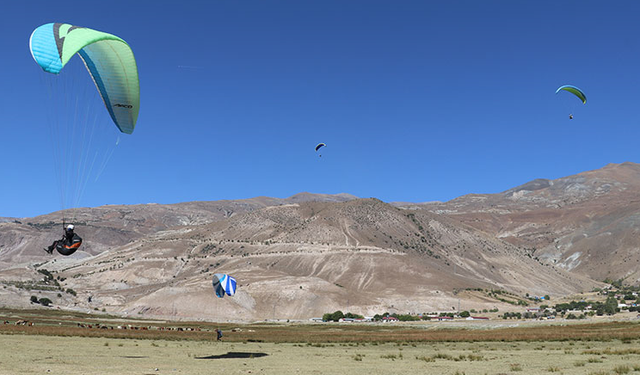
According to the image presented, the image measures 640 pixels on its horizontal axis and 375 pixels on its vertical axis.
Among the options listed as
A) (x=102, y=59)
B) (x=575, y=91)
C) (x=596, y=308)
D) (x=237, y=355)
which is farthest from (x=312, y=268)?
(x=102, y=59)

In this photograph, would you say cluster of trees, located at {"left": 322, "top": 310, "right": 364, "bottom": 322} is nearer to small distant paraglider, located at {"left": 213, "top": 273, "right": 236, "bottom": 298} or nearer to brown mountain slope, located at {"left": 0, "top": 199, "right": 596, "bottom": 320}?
brown mountain slope, located at {"left": 0, "top": 199, "right": 596, "bottom": 320}

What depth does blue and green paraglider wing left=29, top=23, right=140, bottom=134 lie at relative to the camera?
946 inches

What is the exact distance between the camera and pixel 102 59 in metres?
27.0

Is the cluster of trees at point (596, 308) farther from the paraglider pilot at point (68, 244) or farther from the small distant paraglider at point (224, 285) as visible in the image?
the paraglider pilot at point (68, 244)

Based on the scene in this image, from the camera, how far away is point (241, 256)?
5866 inches

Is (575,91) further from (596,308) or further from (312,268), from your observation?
(312,268)

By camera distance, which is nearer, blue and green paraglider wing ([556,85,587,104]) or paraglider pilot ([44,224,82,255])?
paraglider pilot ([44,224,82,255])

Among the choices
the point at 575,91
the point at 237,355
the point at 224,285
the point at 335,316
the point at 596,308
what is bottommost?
the point at 596,308

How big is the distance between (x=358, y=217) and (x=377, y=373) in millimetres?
152741

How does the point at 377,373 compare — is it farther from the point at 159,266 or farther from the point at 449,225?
the point at 449,225

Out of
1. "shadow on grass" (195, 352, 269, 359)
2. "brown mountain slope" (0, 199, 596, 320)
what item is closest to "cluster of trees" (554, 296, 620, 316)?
"brown mountain slope" (0, 199, 596, 320)

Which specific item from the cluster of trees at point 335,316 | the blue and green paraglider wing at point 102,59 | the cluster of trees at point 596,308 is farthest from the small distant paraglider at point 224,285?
the cluster of trees at point 596,308

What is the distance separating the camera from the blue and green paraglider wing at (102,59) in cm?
2403

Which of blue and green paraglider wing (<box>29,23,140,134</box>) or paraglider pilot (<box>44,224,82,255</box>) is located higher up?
blue and green paraglider wing (<box>29,23,140,134</box>)
